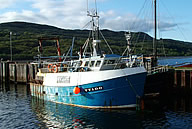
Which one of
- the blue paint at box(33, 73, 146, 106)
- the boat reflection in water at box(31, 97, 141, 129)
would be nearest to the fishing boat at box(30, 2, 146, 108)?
the blue paint at box(33, 73, 146, 106)

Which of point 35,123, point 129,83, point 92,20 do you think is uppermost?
point 92,20

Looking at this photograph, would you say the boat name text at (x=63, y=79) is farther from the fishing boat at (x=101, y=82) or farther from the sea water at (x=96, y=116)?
the sea water at (x=96, y=116)

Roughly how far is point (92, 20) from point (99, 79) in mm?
7376

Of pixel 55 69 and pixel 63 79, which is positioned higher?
pixel 55 69

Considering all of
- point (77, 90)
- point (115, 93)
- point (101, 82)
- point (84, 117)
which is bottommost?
point (84, 117)

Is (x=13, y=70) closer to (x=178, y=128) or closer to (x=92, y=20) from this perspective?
(x=92, y=20)

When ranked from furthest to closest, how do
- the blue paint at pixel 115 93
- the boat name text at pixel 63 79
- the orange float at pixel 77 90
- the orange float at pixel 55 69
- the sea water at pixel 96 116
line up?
1. the orange float at pixel 55 69
2. the boat name text at pixel 63 79
3. the orange float at pixel 77 90
4. the blue paint at pixel 115 93
5. the sea water at pixel 96 116

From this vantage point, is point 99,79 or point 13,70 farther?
point 13,70

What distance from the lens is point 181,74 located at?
29.5 m

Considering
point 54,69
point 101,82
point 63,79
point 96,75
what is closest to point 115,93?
point 101,82

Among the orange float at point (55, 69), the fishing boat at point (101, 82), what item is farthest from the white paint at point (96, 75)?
the orange float at point (55, 69)

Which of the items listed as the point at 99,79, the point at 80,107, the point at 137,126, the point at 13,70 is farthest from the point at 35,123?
the point at 13,70

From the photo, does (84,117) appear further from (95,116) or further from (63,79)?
(63,79)

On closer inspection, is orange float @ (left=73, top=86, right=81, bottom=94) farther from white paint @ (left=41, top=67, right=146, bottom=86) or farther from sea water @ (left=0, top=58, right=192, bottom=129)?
sea water @ (left=0, top=58, right=192, bottom=129)
